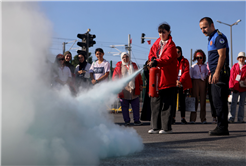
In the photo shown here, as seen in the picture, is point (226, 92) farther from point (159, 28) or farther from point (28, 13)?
point (28, 13)

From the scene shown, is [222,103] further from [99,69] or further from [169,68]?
[99,69]

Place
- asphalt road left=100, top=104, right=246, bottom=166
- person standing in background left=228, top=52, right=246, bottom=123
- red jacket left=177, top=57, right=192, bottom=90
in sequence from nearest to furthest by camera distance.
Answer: asphalt road left=100, top=104, right=246, bottom=166 → red jacket left=177, top=57, right=192, bottom=90 → person standing in background left=228, top=52, right=246, bottom=123

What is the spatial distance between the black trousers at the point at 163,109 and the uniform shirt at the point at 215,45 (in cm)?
95

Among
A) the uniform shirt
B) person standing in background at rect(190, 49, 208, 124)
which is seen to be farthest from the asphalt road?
person standing in background at rect(190, 49, 208, 124)

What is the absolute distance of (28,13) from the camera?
2.76 metres

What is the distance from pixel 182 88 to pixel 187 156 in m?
5.24

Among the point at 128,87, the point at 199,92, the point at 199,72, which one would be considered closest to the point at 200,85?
the point at 199,92

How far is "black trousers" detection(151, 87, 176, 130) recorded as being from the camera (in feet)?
19.5

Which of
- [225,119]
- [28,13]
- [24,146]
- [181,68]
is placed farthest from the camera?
[181,68]

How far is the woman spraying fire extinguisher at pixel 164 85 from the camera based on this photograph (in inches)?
234

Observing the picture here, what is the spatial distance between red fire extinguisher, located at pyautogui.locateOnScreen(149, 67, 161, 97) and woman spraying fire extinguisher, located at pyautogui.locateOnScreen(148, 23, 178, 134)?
0.10m

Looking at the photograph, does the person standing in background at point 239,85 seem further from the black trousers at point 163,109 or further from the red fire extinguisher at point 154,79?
the red fire extinguisher at point 154,79

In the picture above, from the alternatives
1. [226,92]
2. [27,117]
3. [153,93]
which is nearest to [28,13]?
[27,117]

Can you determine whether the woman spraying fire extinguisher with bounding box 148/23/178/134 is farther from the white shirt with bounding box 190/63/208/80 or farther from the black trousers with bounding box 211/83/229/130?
the white shirt with bounding box 190/63/208/80
